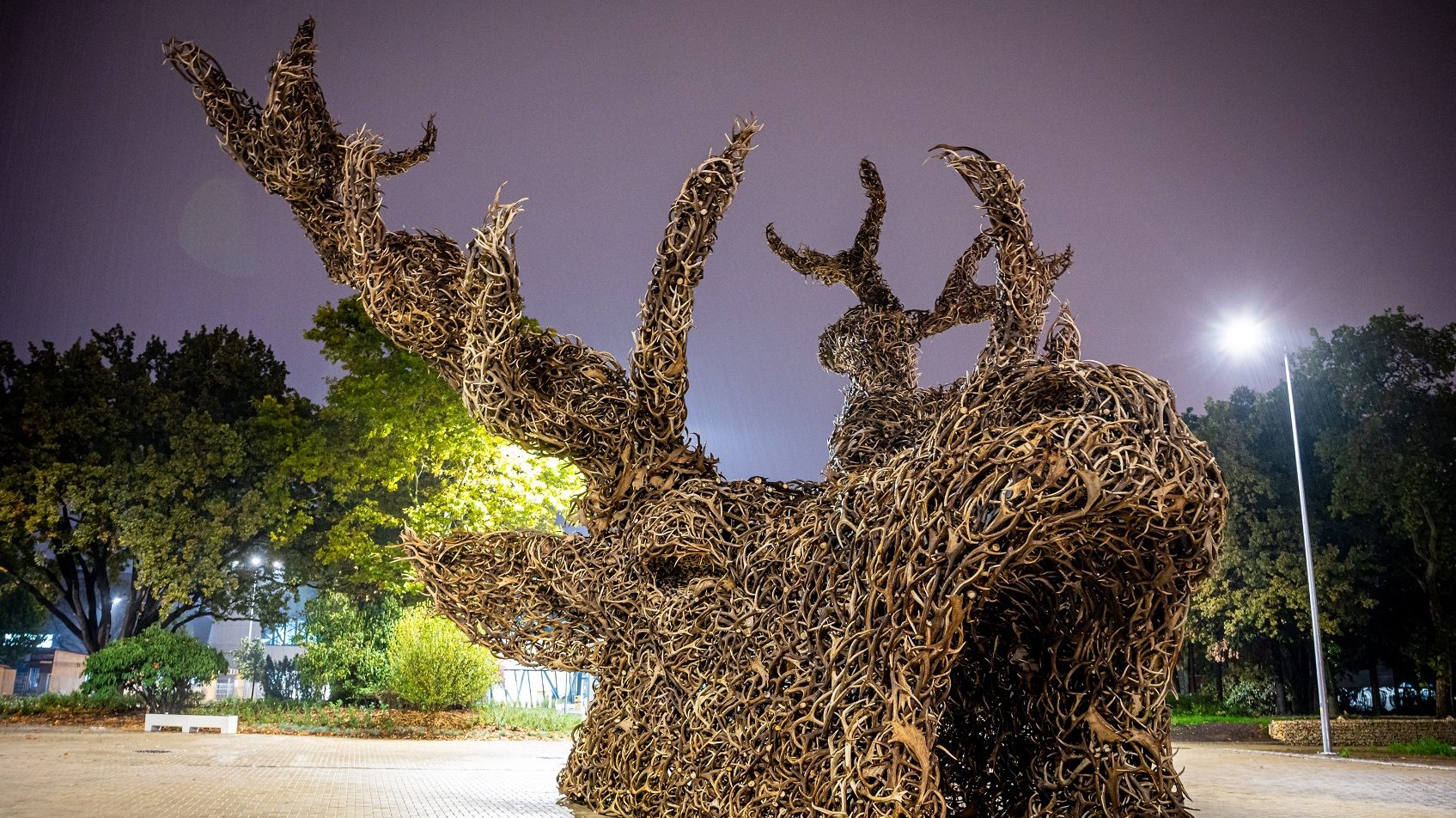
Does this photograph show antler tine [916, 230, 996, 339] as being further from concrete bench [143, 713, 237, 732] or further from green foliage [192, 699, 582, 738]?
concrete bench [143, 713, 237, 732]

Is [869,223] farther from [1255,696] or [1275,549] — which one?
[1255,696]

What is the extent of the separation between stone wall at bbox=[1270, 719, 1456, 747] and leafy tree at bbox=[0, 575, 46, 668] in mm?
48684

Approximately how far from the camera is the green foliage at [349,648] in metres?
24.2

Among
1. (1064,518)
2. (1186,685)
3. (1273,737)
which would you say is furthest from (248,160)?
(1186,685)

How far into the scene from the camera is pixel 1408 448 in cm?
2534

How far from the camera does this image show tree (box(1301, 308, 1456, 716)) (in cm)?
Result: 2494

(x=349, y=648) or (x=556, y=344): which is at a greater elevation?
(x=556, y=344)

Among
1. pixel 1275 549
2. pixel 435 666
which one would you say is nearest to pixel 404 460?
pixel 435 666

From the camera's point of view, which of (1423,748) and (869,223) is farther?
(1423,748)

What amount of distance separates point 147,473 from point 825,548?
75.4ft

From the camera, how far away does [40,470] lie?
24.0 m

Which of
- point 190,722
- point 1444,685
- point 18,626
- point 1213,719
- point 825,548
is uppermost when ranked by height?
point 825,548

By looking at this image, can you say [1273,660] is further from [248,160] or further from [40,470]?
[40,470]

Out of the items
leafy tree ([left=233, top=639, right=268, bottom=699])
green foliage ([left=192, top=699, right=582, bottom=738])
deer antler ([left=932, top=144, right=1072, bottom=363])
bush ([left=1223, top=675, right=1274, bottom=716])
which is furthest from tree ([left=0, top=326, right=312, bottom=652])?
bush ([left=1223, top=675, right=1274, bottom=716])
